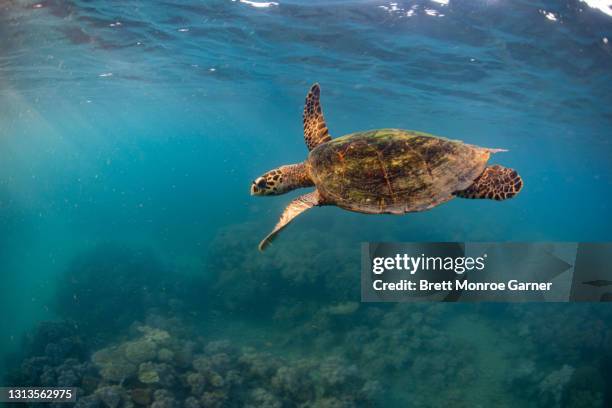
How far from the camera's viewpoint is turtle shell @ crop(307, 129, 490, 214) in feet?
16.1

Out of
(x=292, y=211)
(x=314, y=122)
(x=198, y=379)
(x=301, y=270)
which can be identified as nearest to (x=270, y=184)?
(x=292, y=211)

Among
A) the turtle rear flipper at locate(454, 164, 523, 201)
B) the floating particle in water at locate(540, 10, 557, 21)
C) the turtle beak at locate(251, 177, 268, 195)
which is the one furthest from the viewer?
the floating particle in water at locate(540, 10, 557, 21)

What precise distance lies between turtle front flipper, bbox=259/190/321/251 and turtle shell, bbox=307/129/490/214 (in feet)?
1.07

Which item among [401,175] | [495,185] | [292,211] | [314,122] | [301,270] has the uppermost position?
[314,122]

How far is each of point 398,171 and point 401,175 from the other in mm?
69

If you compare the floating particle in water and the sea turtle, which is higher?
the floating particle in water

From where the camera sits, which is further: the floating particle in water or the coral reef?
the floating particle in water

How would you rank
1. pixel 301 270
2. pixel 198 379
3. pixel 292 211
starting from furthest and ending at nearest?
pixel 301 270
pixel 198 379
pixel 292 211

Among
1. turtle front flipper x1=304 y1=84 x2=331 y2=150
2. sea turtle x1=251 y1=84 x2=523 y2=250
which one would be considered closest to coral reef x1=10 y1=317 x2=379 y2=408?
sea turtle x1=251 y1=84 x2=523 y2=250

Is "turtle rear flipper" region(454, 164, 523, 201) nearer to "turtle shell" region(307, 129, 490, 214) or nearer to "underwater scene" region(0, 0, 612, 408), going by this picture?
"turtle shell" region(307, 129, 490, 214)

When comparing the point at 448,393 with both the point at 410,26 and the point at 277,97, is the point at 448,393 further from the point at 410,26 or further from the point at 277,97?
the point at 277,97

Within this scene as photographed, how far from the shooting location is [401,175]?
4980 mm

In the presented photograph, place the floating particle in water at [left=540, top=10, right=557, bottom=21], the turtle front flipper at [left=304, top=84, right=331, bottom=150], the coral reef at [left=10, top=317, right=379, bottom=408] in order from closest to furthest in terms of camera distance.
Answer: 1. the turtle front flipper at [left=304, top=84, right=331, bottom=150]
2. the coral reef at [left=10, top=317, right=379, bottom=408]
3. the floating particle in water at [left=540, top=10, right=557, bottom=21]

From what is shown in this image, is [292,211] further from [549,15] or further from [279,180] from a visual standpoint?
[549,15]
